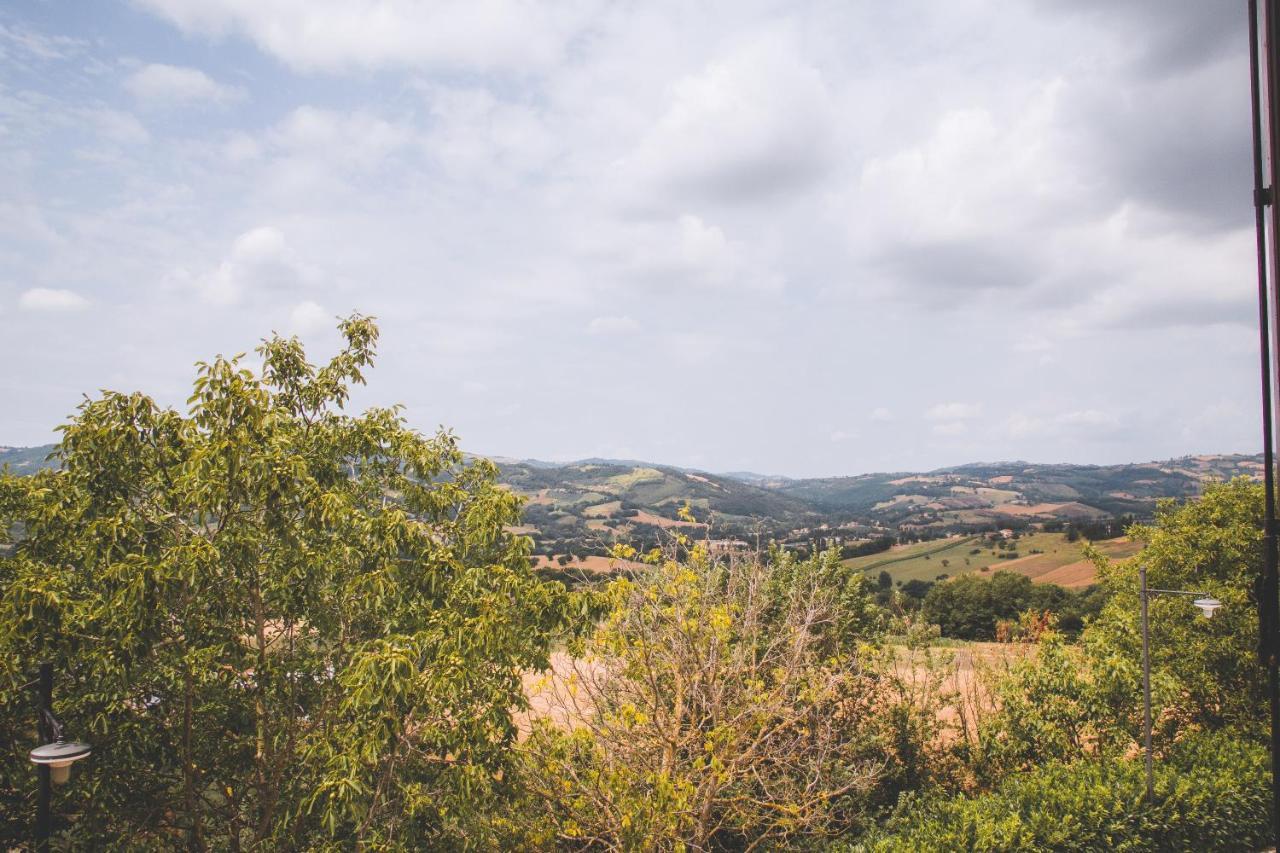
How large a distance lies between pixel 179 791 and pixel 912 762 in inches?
471

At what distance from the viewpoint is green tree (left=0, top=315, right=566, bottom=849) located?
494cm

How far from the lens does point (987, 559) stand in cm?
7369

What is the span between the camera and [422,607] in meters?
6.02

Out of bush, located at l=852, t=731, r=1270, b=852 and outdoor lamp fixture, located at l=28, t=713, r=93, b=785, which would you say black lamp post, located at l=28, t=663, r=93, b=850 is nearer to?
outdoor lamp fixture, located at l=28, t=713, r=93, b=785

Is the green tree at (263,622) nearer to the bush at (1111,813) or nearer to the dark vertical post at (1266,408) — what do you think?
the dark vertical post at (1266,408)

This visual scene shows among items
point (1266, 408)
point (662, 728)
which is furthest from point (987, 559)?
point (1266, 408)

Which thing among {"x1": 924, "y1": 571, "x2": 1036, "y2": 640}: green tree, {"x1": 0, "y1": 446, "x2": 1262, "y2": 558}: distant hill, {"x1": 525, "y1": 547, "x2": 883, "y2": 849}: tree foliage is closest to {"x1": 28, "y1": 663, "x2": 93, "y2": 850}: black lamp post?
{"x1": 525, "y1": 547, "x2": 883, "y2": 849}: tree foliage

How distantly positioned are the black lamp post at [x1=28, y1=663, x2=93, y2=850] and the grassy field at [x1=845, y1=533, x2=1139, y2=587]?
56783 millimetres

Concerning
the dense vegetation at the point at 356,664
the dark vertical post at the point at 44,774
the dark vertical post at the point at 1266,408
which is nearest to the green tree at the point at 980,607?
the dense vegetation at the point at 356,664

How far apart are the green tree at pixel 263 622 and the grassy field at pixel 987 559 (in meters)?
54.4

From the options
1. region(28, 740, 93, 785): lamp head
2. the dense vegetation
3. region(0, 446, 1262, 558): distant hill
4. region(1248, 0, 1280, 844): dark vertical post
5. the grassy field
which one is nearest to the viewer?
region(1248, 0, 1280, 844): dark vertical post

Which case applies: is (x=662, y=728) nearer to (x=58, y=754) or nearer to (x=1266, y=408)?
(x=58, y=754)

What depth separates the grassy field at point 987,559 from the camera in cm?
5716

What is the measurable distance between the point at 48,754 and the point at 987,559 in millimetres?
82062
